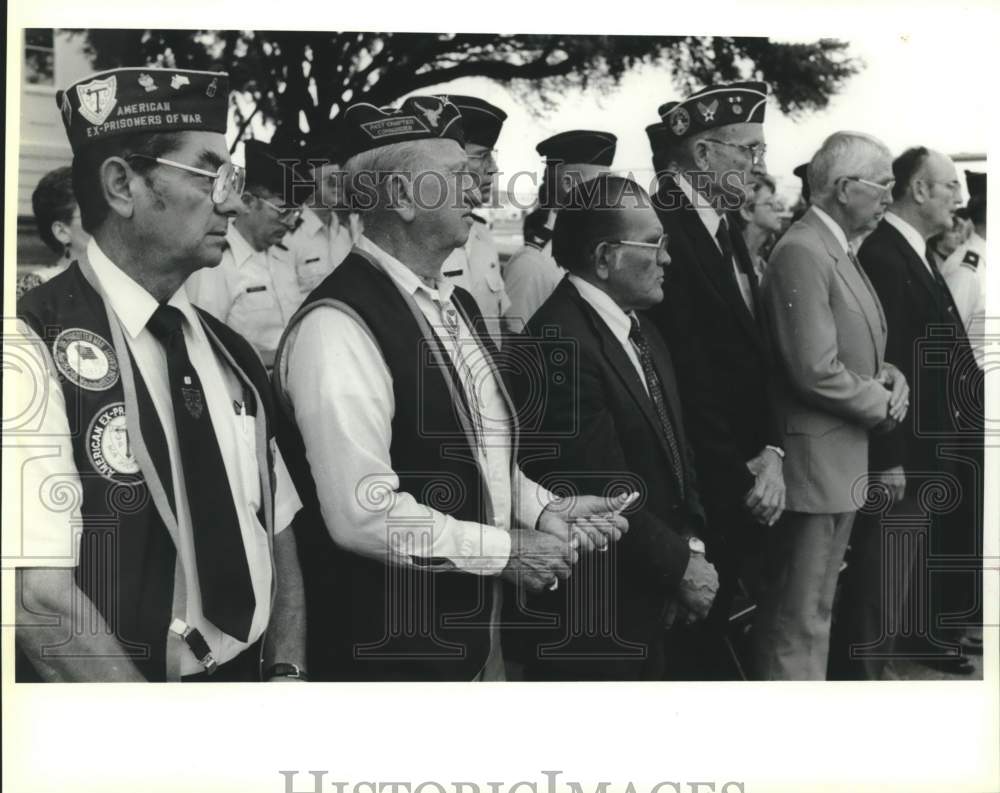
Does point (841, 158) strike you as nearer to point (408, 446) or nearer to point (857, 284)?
point (857, 284)

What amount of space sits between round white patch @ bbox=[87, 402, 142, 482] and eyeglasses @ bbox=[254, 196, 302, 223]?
793mm

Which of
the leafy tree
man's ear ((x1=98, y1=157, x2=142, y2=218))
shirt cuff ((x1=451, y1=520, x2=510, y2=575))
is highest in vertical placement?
the leafy tree

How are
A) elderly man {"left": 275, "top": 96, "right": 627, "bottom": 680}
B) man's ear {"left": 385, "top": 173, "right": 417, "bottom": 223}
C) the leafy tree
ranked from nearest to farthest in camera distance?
→ 1. elderly man {"left": 275, "top": 96, "right": 627, "bottom": 680}
2. man's ear {"left": 385, "top": 173, "right": 417, "bottom": 223}
3. the leafy tree

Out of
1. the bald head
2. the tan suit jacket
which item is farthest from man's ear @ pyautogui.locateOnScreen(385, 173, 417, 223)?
the bald head

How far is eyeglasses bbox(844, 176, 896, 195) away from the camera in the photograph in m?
5.39

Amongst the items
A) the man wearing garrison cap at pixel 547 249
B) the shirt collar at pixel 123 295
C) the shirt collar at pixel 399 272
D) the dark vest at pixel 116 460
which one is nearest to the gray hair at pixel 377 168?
the shirt collar at pixel 399 272

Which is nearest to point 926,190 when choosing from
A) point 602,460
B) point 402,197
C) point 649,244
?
point 649,244

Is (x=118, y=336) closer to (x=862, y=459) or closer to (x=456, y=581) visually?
(x=456, y=581)

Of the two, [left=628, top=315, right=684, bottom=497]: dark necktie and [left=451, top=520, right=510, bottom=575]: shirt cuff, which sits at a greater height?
[left=628, top=315, right=684, bottom=497]: dark necktie

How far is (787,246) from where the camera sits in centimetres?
537

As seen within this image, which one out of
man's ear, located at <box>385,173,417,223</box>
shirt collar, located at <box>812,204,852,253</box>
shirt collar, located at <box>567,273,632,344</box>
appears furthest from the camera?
shirt collar, located at <box>812,204,852,253</box>

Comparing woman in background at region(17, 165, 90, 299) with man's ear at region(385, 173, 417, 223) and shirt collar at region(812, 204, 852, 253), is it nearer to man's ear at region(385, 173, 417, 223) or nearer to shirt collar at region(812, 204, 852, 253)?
man's ear at region(385, 173, 417, 223)

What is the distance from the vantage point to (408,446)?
4.93 meters

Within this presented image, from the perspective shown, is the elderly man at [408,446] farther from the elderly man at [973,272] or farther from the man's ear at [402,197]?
the elderly man at [973,272]
